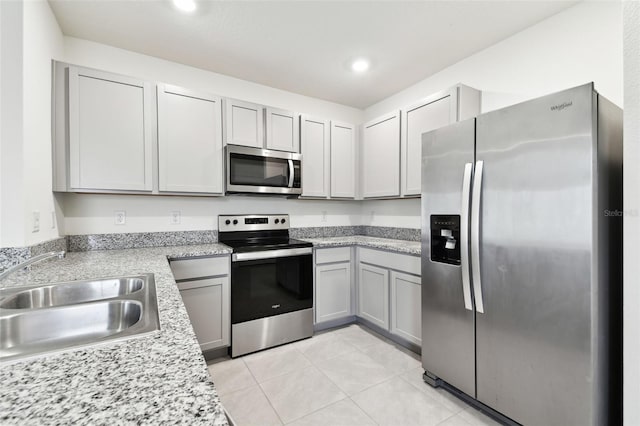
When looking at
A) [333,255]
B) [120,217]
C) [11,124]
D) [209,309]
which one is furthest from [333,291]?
[11,124]

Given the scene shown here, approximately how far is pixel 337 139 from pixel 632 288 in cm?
264

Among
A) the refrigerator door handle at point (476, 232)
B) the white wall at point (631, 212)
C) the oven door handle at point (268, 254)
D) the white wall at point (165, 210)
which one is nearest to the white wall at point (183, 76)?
the white wall at point (165, 210)

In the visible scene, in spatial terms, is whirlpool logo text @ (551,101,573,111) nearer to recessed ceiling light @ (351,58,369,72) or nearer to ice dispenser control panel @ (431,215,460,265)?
ice dispenser control panel @ (431,215,460,265)

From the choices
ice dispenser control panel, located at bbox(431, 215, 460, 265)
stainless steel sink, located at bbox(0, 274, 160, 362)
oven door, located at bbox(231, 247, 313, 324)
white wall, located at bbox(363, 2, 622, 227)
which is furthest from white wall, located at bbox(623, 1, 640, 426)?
oven door, located at bbox(231, 247, 313, 324)

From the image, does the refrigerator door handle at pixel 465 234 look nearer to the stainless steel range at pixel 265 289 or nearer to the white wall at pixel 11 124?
the stainless steel range at pixel 265 289

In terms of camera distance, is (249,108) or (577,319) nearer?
(577,319)

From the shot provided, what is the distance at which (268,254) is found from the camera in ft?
8.20

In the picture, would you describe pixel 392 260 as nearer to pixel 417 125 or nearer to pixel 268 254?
pixel 268 254

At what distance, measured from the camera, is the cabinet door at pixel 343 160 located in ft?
10.6

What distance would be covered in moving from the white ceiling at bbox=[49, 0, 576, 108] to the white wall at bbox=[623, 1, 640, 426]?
1.20 meters

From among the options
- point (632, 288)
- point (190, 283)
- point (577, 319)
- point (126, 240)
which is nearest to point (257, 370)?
point (190, 283)

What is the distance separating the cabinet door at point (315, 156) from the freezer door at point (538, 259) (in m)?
1.73

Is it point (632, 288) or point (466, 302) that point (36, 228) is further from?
point (632, 288)

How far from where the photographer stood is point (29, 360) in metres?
0.65
